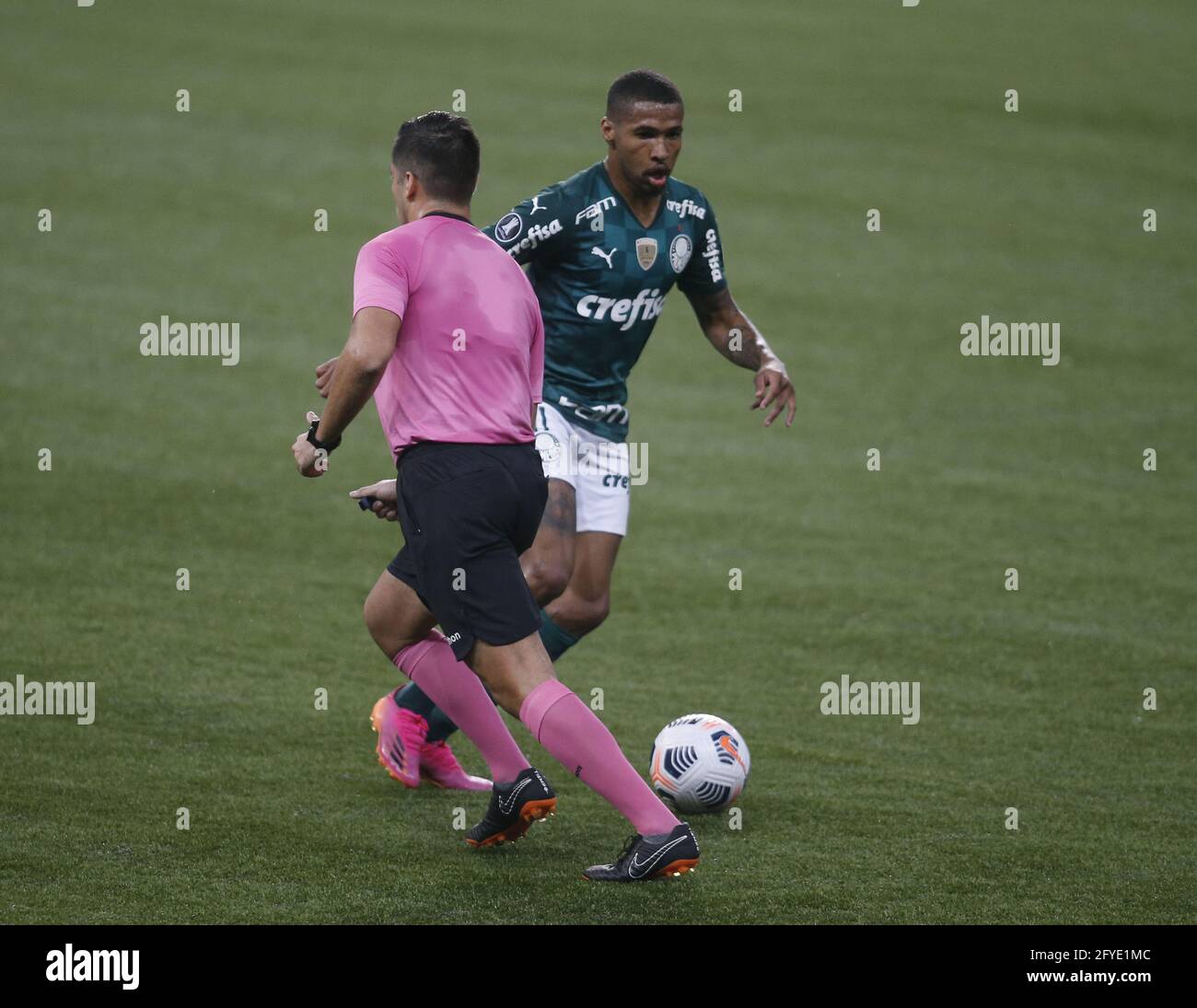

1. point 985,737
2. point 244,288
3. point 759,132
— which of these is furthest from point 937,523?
point 759,132

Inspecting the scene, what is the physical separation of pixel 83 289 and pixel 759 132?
38.1 feet

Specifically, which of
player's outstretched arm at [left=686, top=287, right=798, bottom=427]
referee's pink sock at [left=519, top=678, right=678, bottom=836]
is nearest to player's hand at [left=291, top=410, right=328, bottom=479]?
referee's pink sock at [left=519, top=678, right=678, bottom=836]

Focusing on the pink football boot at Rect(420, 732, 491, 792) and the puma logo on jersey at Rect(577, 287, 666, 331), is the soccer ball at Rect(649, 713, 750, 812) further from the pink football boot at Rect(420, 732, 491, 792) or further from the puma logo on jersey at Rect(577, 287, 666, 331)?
the puma logo on jersey at Rect(577, 287, 666, 331)

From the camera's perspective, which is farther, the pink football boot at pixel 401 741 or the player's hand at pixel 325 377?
the pink football boot at pixel 401 741

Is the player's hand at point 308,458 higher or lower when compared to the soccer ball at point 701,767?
higher

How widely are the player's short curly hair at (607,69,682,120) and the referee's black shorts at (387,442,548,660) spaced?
1891mm

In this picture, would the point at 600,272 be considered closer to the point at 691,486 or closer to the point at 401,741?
the point at 401,741

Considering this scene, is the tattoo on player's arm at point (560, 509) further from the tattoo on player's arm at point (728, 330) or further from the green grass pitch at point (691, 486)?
the green grass pitch at point (691, 486)

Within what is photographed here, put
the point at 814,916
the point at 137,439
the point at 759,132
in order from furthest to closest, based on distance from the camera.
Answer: the point at 759,132
the point at 137,439
the point at 814,916

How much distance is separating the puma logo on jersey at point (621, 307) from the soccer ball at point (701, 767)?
5.58 ft

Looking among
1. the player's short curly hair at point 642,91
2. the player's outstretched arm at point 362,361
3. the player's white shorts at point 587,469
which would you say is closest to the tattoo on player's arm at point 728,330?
the player's white shorts at point 587,469

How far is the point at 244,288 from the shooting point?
57.0ft

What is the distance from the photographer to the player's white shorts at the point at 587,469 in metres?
6.72

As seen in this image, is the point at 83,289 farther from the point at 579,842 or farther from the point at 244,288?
the point at 579,842
